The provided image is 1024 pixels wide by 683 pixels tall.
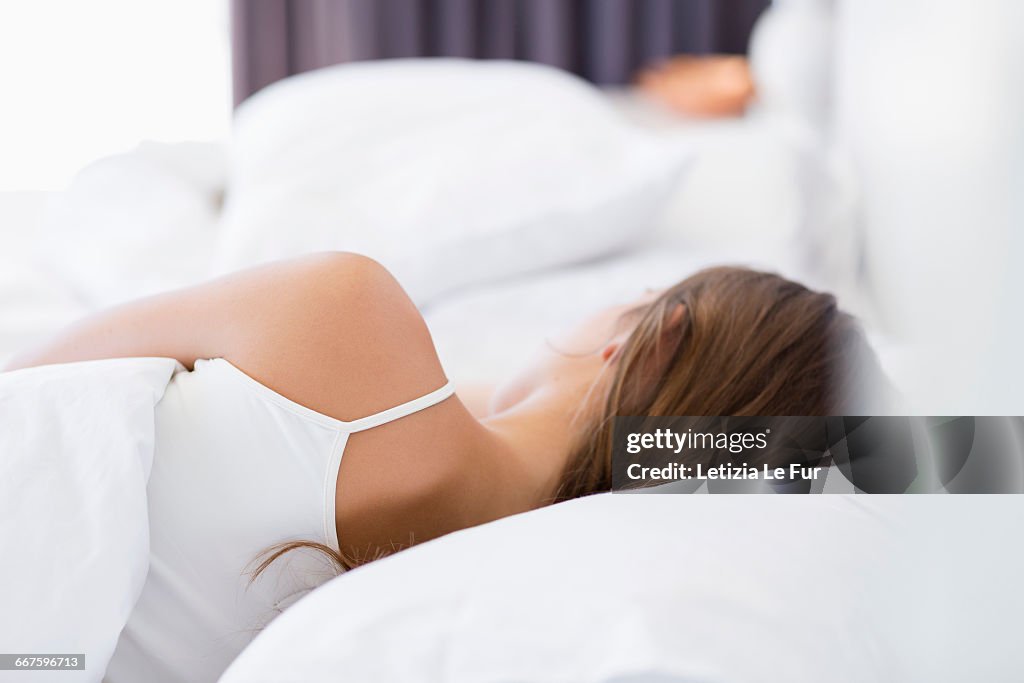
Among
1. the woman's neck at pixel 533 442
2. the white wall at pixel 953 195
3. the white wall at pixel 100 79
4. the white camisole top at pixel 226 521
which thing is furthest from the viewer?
the white wall at pixel 100 79

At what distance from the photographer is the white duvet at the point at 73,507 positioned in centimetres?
63

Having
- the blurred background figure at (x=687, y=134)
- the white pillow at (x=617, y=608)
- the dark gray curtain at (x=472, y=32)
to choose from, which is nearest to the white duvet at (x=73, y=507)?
the white pillow at (x=617, y=608)

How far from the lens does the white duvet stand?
63cm

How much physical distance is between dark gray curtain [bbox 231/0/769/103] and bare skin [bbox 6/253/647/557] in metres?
1.56

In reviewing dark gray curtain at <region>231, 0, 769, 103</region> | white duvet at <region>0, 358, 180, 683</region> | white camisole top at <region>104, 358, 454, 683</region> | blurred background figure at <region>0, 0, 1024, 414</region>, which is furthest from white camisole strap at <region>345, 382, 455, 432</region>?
dark gray curtain at <region>231, 0, 769, 103</region>

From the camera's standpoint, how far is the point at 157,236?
1522 mm

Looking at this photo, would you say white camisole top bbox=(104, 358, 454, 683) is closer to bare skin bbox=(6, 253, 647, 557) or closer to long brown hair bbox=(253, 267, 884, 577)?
bare skin bbox=(6, 253, 647, 557)

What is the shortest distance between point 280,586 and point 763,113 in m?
1.82

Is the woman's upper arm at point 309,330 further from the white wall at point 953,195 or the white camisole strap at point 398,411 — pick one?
the white wall at point 953,195

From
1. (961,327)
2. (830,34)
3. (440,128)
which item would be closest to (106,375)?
(961,327)

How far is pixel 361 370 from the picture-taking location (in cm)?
76

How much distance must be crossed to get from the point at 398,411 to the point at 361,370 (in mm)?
44

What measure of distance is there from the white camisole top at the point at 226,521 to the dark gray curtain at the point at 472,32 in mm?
1702

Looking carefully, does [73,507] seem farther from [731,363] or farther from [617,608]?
[731,363]
